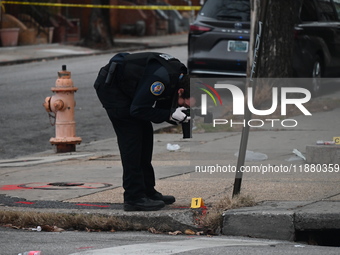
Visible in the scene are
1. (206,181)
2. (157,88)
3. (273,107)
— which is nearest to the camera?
(157,88)

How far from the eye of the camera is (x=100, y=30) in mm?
27719

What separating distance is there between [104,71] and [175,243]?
1.62 meters

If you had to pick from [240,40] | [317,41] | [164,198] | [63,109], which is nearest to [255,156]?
[164,198]

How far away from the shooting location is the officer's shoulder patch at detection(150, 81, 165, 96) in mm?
6689

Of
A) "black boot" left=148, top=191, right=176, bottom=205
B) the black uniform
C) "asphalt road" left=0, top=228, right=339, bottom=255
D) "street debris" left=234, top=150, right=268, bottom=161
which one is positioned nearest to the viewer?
"asphalt road" left=0, top=228, right=339, bottom=255

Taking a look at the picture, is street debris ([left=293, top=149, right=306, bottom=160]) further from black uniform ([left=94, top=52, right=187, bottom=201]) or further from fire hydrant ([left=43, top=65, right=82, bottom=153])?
fire hydrant ([left=43, top=65, right=82, bottom=153])

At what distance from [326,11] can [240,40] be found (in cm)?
180

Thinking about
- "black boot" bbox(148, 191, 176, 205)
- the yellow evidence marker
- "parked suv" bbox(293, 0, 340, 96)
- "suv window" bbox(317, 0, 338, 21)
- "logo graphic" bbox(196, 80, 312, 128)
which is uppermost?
"suv window" bbox(317, 0, 338, 21)

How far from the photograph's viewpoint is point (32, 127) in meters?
13.1

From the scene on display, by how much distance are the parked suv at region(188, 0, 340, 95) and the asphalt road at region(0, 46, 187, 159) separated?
210 centimetres

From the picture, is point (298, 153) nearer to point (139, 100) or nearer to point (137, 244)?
point (139, 100)

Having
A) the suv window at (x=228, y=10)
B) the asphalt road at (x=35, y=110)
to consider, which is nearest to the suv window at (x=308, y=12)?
the suv window at (x=228, y=10)

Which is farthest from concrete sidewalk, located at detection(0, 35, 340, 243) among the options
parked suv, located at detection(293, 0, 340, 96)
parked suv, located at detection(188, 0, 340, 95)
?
parked suv, located at detection(188, 0, 340, 95)

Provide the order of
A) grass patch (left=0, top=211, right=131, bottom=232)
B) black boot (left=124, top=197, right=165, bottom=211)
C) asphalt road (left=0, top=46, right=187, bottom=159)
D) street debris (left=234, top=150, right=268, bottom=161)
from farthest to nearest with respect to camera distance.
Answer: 1. asphalt road (left=0, top=46, right=187, bottom=159)
2. street debris (left=234, top=150, right=268, bottom=161)
3. black boot (left=124, top=197, right=165, bottom=211)
4. grass patch (left=0, top=211, right=131, bottom=232)
